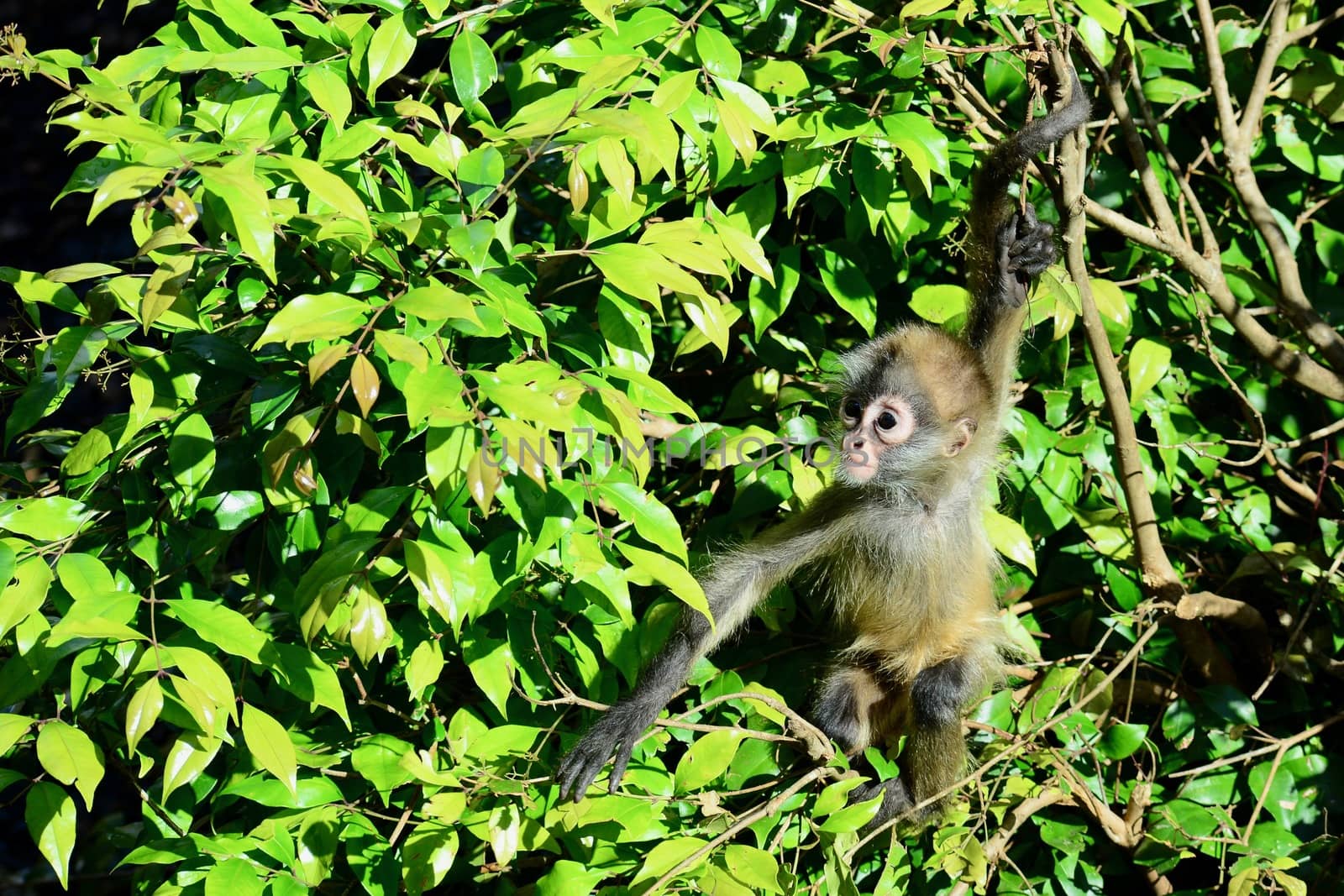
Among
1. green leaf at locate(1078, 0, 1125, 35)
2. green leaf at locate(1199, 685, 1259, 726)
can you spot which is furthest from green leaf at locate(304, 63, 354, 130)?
green leaf at locate(1199, 685, 1259, 726)

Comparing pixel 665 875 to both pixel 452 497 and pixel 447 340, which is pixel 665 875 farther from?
pixel 447 340

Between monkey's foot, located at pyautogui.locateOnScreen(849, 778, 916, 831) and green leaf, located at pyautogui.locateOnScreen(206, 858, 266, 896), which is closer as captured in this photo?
green leaf, located at pyautogui.locateOnScreen(206, 858, 266, 896)

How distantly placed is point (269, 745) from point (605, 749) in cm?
84

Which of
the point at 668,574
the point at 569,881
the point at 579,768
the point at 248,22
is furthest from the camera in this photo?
the point at 579,768

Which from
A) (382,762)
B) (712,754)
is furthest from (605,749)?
(382,762)

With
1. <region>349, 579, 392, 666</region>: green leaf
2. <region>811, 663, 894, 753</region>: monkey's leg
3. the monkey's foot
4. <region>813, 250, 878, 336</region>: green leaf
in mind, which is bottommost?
the monkey's foot

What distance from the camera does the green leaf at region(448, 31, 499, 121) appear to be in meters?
2.45

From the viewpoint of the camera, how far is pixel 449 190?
111 inches

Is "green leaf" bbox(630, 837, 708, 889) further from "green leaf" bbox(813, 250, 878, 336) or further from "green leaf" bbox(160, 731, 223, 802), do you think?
"green leaf" bbox(813, 250, 878, 336)

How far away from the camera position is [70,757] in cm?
197

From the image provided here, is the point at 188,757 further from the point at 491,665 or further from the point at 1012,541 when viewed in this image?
the point at 1012,541

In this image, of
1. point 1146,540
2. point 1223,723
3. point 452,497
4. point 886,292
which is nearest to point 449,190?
point 452,497

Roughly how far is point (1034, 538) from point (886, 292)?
2.72 feet

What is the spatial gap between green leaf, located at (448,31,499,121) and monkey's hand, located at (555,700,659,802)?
55.1 inches
